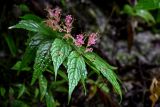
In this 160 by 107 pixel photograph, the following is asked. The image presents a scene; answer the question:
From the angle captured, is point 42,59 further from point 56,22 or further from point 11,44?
point 11,44

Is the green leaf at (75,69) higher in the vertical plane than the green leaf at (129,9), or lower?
higher

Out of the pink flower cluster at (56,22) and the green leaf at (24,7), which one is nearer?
the pink flower cluster at (56,22)

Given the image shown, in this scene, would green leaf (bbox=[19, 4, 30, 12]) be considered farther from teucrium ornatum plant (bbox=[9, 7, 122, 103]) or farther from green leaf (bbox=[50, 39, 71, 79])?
green leaf (bbox=[50, 39, 71, 79])

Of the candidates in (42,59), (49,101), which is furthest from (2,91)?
(42,59)

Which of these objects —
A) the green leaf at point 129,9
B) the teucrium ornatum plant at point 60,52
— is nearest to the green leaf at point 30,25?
the teucrium ornatum plant at point 60,52

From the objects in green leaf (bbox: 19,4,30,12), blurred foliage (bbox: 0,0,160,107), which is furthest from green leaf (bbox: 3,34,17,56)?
green leaf (bbox: 19,4,30,12)

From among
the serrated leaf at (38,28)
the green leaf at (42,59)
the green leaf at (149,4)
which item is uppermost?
the serrated leaf at (38,28)

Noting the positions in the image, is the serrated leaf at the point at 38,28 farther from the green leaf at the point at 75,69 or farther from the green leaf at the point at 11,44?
the green leaf at the point at 11,44

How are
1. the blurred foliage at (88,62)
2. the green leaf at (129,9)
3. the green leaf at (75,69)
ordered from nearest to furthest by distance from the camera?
1. the green leaf at (75,69)
2. the blurred foliage at (88,62)
3. the green leaf at (129,9)

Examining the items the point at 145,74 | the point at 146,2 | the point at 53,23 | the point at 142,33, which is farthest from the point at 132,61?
the point at 53,23
